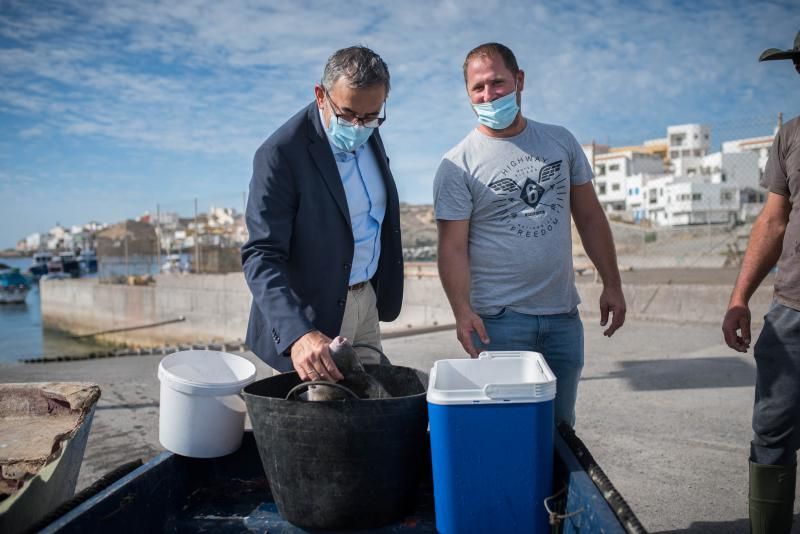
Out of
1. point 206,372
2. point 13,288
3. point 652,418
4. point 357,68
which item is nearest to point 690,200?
point 13,288

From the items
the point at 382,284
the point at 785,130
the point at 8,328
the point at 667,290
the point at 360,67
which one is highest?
the point at 360,67

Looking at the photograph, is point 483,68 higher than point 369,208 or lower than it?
higher

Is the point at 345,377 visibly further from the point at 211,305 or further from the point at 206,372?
the point at 211,305

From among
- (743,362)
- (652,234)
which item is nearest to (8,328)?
(652,234)

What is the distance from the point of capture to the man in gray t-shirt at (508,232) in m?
2.65

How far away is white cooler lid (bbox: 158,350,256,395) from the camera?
2.09 metres

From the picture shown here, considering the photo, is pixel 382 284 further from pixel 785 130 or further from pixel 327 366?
pixel 785 130

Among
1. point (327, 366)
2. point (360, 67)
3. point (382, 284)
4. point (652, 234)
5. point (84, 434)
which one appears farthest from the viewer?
point (652, 234)

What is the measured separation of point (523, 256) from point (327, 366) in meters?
1.15

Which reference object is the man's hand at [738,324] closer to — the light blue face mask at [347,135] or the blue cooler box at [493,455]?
the blue cooler box at [493,455]

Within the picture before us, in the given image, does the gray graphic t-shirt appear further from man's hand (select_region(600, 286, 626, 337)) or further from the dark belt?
the dark belt

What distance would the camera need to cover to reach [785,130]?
7.90 feet

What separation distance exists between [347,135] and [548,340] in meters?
1.23

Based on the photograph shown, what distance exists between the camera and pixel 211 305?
23.5 m
